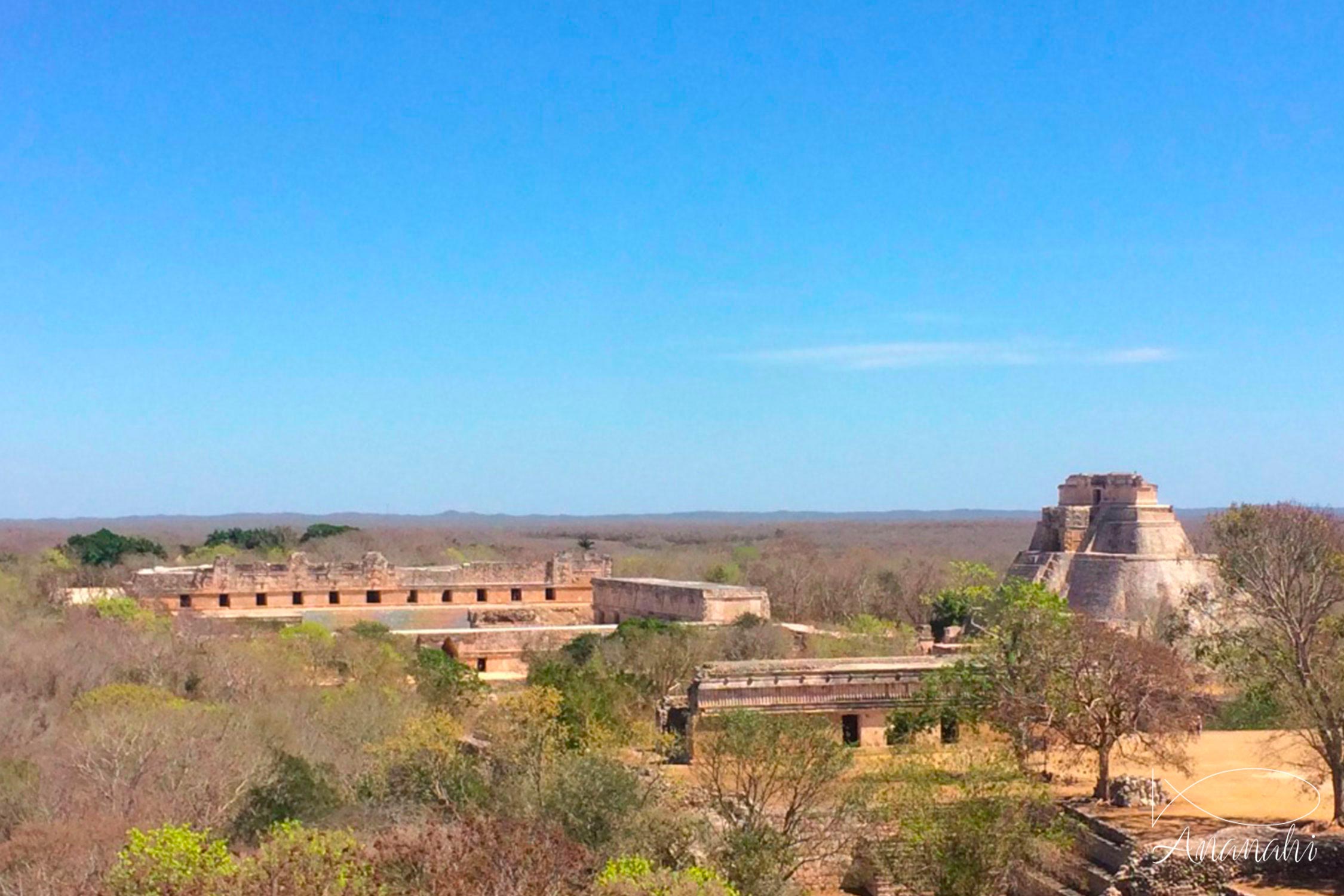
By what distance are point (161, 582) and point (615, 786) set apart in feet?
69.5

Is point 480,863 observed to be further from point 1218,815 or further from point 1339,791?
point 1339,791

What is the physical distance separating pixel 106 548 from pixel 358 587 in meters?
17.7

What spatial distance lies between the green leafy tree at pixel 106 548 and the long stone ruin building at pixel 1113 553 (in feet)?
98.6

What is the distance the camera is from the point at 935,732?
1596 cm

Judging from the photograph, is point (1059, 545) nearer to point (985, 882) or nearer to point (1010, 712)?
point (1010, 712)

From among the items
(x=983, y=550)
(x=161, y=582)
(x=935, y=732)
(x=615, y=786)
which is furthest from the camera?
(x=983, y=550)

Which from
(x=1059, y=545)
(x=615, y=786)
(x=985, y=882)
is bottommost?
(x=985, y=882)

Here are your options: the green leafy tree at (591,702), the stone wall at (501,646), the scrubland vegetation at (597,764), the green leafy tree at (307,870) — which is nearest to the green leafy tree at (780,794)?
the scrubland vegetation at (597,764)

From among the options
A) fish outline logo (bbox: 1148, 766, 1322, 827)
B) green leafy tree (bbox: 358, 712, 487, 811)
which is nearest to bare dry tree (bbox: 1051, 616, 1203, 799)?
fish outline logo (bbox: 1148, 766, 1322, 827)

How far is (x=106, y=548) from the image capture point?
146 feet

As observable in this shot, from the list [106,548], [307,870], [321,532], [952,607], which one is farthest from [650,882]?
[321,532]

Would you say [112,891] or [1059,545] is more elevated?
[1059,545]

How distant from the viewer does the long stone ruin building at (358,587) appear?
2961cm

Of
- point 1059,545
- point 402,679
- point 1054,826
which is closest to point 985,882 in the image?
point 1054,826
